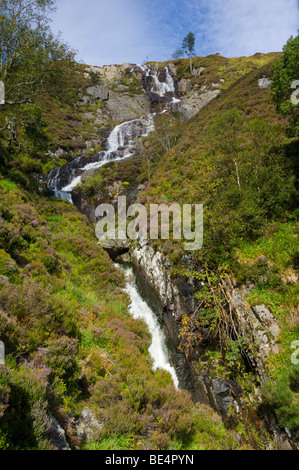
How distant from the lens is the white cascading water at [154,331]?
33.0 ft

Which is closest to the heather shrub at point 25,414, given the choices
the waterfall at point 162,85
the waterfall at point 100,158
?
the waterfall at point 100,158

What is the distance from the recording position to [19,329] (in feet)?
13.6

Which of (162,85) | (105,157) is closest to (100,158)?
(105,157)

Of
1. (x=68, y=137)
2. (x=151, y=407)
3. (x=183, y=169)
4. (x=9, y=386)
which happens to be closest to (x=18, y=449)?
(x=9, y=386)

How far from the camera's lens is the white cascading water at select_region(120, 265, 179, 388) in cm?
1006

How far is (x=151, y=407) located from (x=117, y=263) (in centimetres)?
1464

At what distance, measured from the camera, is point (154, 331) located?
11.9 m

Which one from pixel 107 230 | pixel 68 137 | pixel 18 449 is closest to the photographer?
pixel 18 449

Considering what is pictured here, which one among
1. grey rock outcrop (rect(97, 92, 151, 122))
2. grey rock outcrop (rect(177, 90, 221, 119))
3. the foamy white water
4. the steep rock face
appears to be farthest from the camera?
grey rock outcrop (rect(97, 92, 151, 122))

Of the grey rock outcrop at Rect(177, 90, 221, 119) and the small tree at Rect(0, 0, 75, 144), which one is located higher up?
the grey rock outcrop at Rect(177, 90, 221, 119)

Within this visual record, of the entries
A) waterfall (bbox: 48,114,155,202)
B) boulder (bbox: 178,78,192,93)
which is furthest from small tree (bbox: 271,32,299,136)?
boulder (bbox: 178,78,192,93)

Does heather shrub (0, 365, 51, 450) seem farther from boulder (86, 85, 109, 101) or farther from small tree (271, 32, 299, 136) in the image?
boulder (86, 85, 109, 101)

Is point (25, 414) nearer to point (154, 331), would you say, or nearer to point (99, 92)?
point (154, 331)

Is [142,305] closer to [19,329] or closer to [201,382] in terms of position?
[201,382]
